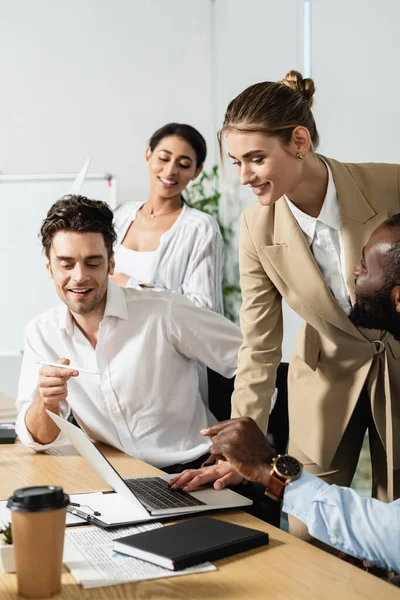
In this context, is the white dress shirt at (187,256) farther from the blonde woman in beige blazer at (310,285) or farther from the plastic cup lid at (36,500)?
the plastic cup lid at (36,500)

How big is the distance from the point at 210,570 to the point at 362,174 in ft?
3.73

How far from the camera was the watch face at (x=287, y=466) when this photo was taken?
4.26 feet

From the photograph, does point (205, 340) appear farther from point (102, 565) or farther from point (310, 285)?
point (102, 565)

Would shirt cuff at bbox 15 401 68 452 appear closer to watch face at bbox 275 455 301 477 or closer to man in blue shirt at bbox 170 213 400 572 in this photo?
man in blue shirt at bbox 170 213 400 572

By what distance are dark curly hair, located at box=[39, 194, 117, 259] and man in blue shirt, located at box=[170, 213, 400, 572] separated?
3.04 ft

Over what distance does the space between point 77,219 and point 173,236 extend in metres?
0.91

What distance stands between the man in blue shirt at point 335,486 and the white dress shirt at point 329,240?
28 centimetres

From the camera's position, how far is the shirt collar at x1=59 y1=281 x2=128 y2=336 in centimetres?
225

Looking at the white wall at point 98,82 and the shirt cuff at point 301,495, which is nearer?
the shirt cuff at point 301,495

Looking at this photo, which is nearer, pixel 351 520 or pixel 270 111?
pixel 351 520

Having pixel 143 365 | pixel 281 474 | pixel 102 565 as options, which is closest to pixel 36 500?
pixel 102 565

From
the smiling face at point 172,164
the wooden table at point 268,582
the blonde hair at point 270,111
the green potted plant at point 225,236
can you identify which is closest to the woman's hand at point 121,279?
the smiling face at point 172,164

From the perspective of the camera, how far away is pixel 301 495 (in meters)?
1.28

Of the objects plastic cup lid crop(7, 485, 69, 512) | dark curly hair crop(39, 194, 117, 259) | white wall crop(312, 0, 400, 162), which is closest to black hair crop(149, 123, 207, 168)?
white wall crop(312, 0, 400, 162)
